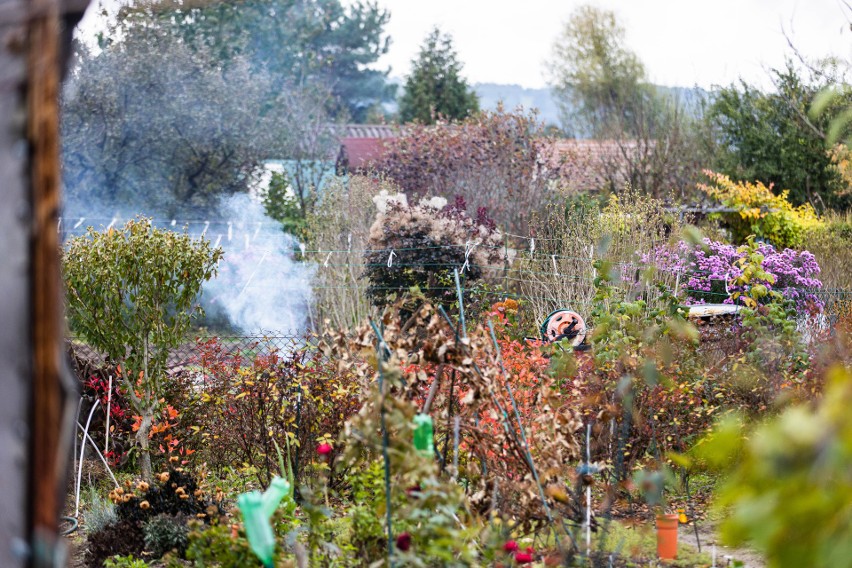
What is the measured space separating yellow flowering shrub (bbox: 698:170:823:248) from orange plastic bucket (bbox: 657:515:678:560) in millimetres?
10163

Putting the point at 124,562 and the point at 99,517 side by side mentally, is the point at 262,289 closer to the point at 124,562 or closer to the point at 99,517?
the point at 99,517

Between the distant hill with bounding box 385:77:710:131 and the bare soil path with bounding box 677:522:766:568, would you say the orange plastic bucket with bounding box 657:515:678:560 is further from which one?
the distant hill with bounding box 385:77:710:131

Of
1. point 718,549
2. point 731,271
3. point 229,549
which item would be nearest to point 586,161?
point 731,271

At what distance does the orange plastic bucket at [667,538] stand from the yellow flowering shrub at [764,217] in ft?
33.3

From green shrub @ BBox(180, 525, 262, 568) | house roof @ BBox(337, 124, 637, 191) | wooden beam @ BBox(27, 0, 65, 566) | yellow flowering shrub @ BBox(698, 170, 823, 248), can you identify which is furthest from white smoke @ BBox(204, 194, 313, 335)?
wooden beam @ BBox(27, 0, 65, 566)

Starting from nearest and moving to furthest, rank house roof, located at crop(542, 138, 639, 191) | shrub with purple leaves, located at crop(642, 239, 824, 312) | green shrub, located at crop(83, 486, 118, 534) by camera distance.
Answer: green shrub, located at crop(83, 486, 118, 534) < shrub with purple leaves, located at crop(642, 239, 824, 312) < house roof, located at crop(542, 138, 639, 191)

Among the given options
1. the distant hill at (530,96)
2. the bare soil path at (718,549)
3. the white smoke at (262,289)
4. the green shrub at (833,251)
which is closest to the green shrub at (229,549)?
the bare soil path at (718,549)

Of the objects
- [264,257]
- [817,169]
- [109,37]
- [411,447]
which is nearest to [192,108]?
[109,37]

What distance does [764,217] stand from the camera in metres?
14.2

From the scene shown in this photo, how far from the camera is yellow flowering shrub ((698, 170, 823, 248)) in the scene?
45.9 feet

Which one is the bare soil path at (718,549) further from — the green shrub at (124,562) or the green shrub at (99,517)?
the green shrub at (99,517)

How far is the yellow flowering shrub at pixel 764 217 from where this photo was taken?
13984 millimetres

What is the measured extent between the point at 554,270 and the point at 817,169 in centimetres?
1078

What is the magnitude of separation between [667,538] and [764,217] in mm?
10971
